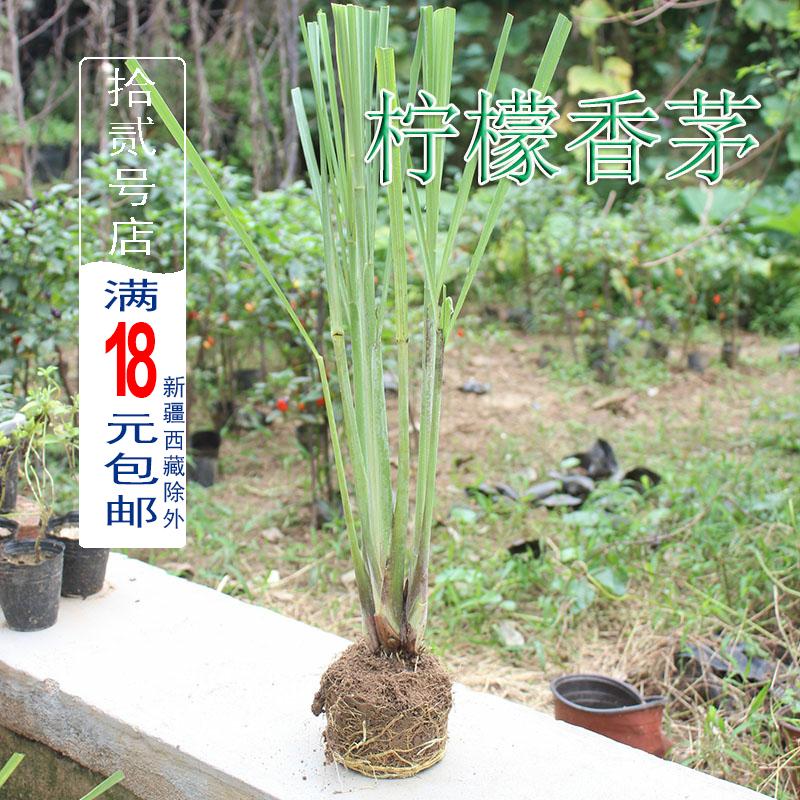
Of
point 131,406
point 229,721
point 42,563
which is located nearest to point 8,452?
point 42,563

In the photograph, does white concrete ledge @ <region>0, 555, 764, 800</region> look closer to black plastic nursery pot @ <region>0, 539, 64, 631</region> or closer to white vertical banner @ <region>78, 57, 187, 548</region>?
black plastic nursery pot @ <region>0, 539, 64, 631</region>

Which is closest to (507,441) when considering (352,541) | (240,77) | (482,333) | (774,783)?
(482,333)

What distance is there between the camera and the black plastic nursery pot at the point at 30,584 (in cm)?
210

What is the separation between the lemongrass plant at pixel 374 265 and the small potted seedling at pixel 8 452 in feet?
3.14

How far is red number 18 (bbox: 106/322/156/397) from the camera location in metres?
1.90

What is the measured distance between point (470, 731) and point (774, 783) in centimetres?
68

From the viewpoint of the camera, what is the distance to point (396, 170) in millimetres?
1471

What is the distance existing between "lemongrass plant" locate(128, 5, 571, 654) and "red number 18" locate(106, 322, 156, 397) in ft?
1.38

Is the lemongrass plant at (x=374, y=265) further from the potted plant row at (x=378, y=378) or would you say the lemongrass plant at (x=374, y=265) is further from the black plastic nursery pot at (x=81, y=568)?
the black plastic nursery pot at (x=81, y=568)

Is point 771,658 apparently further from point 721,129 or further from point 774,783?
point 721,129

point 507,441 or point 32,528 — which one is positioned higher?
point 32,528

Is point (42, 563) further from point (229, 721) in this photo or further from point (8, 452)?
point (229, 721)

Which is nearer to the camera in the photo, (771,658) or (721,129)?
(721,129)

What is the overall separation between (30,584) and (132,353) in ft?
1.92
